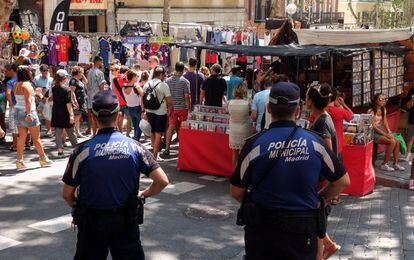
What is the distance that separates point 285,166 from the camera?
137 inches

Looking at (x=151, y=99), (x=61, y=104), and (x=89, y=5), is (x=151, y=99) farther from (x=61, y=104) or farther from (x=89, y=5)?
(x=89, y=5)

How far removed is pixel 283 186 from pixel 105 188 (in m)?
1.20

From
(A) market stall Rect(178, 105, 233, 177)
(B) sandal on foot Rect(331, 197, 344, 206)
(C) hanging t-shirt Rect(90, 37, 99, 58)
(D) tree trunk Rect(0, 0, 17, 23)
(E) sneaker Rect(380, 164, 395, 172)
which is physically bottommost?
(B) sandal on foot Rect(331, 197, 344, 206)

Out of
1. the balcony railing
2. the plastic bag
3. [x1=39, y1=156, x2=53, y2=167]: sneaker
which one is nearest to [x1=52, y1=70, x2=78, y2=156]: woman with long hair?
[x1=39, y1=156, x2=53, y2=167]: sneaker

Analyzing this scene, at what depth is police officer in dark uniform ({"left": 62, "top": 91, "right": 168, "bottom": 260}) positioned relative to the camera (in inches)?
152

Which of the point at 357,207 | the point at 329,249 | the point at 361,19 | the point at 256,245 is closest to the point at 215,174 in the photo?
the point at 357,207

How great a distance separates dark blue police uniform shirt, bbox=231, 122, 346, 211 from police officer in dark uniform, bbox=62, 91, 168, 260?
2.72 ft

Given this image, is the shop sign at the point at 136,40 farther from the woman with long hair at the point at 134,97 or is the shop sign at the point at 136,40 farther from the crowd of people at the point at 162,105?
the woman with long hair at the point at 134,97

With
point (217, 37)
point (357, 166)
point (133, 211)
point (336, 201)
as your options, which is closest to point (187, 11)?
point (217, 37)

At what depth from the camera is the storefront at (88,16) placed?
25.0m

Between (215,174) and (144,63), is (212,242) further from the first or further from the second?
(144,63)

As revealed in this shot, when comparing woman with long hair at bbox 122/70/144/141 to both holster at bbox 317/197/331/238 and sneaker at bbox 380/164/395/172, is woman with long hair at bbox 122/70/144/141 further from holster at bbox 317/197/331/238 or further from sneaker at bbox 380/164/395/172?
holster at bbox 317/197/331/238

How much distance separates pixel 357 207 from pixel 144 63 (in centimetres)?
1014

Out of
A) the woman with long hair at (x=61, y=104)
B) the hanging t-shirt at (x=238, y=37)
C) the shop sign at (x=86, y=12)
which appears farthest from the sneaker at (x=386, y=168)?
the shop sign at (x=86, y=12)
